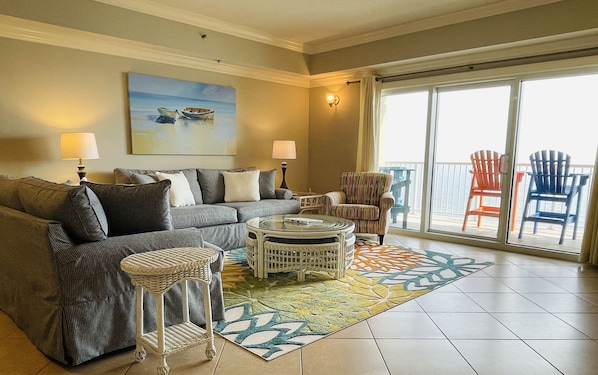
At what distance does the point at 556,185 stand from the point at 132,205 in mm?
4623

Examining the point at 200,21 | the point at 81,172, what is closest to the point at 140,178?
the point at 81,172

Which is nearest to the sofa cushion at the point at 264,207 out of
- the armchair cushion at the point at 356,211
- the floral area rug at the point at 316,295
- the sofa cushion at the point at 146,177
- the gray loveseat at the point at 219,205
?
the gray loveseat at the point at 219,205

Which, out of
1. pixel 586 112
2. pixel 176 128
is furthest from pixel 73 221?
pixel 586 112

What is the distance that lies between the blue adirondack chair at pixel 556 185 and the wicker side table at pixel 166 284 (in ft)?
13.8

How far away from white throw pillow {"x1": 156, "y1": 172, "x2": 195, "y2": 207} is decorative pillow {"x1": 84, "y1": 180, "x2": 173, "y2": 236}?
1865 mm

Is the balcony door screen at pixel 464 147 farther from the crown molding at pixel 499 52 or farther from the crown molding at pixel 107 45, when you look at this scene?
the crown molding at pixel 107 45

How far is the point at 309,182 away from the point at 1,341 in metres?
4.63

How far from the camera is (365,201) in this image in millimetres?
4859

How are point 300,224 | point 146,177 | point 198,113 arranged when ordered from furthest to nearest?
point 198,113, point 146,177, point 300,224

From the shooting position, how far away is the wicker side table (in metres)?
1.76

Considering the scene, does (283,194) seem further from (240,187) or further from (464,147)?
(464,147)

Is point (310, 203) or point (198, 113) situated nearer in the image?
point (198, 113)

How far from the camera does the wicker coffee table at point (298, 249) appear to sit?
311 cm

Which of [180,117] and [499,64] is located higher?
[499,64]
